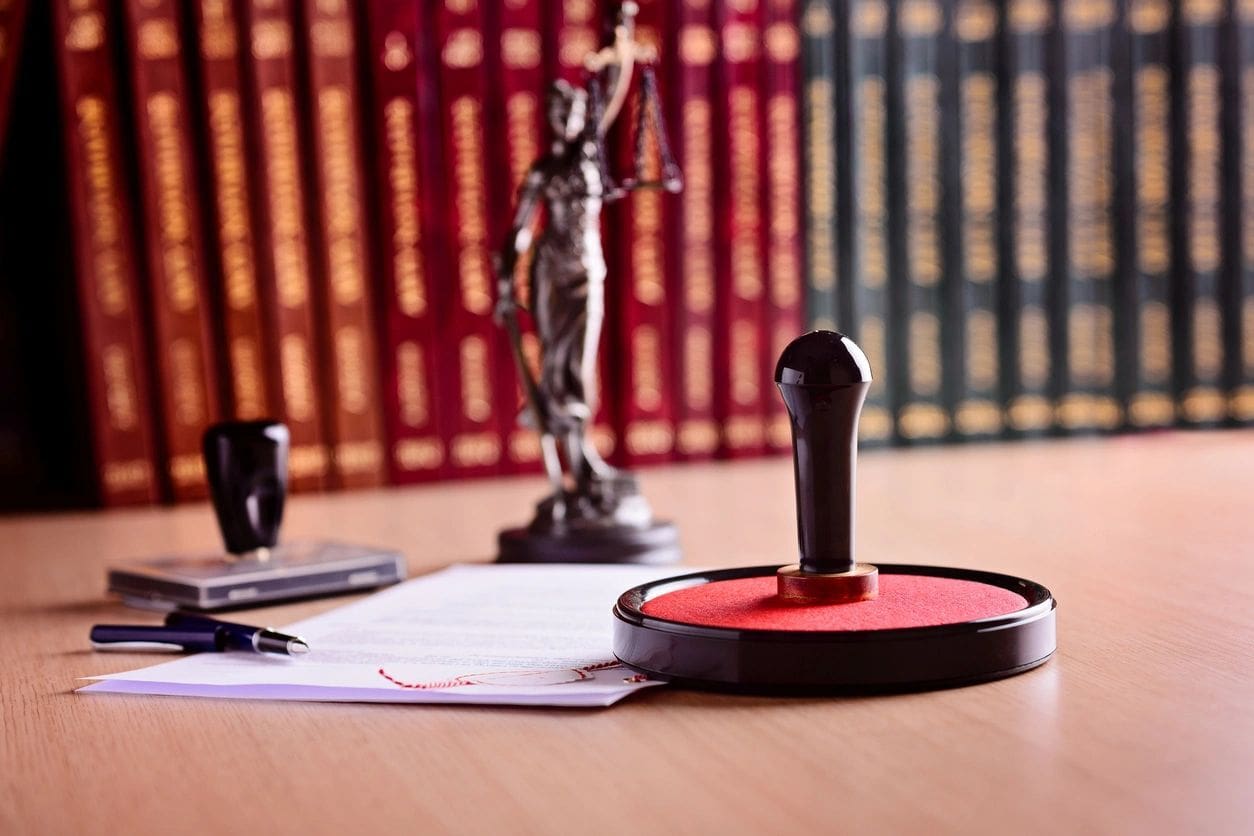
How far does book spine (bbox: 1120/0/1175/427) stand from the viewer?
1.89 metres

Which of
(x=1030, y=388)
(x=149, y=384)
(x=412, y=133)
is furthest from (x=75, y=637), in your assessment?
(x=1030, y=388)

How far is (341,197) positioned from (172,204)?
194mm

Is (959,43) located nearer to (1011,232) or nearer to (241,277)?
(1011,232)

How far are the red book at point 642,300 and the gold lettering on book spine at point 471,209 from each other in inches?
6.4

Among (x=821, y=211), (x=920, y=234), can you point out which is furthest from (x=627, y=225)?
(x=920, y=234)

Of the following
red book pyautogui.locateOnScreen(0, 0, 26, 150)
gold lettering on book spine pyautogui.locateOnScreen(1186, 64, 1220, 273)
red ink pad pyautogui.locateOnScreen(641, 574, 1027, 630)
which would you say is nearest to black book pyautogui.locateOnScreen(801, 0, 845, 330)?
gold lettering on book spine pyautogui.locateOnScreen(1186, 64, 1220, 273)

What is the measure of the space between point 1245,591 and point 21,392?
1431 mm

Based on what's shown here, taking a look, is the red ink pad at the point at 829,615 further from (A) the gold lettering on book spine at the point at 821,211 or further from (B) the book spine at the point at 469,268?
(A) the gold lettering on book spine at the point at 821,211

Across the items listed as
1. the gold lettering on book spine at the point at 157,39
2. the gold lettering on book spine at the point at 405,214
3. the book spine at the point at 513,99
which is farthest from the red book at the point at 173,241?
the book spine at the point at 513,99

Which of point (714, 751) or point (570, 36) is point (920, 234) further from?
point (714, 751)

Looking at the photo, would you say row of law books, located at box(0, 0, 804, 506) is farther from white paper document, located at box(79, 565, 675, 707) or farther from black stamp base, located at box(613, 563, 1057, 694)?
black stamp base, located at box(613, 563, 1057, 694)

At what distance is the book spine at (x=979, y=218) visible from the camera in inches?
74.2

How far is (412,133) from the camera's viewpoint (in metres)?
A: 1.78

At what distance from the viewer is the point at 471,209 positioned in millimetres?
1817
